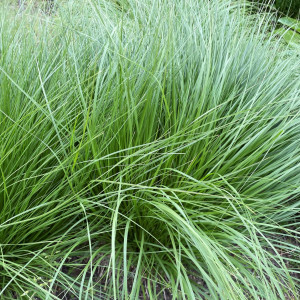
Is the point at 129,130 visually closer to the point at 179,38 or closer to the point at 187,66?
the point at 187,66

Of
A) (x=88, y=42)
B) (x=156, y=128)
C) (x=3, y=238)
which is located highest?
(x=88, y=42)

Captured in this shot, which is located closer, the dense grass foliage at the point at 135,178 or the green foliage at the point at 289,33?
the dense grass foliage at the point at 135,178

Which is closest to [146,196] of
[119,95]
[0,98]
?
[119,95]

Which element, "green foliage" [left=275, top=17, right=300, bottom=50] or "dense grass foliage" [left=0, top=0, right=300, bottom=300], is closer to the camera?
"dense grass foliage" [left=0, top=0, right=300, bottom=300]

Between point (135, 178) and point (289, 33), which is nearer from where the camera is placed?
point (135, 178)

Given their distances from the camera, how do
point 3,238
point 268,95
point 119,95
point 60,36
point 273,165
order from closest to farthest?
1. point 3,238
2. point 119,95
3. point 273,165
4. point 268,95
5. point 60,36

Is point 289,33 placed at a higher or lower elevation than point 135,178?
higher

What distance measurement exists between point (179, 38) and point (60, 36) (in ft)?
1.77

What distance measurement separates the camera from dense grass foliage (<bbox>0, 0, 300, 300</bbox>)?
41.2 inches

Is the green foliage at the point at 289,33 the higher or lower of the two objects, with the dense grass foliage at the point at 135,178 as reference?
higher

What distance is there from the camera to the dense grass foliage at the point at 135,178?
3.43 feet

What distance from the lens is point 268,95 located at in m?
1.50

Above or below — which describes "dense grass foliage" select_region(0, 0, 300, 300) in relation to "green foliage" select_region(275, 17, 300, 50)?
below

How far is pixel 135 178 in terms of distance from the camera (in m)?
1.17
